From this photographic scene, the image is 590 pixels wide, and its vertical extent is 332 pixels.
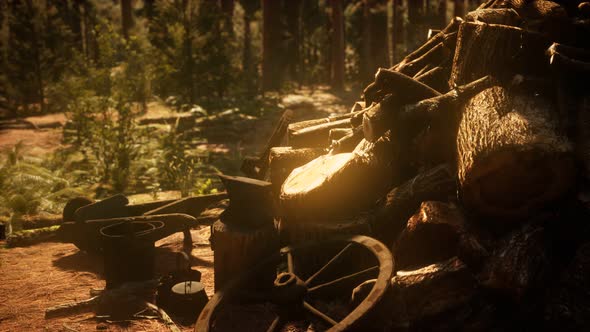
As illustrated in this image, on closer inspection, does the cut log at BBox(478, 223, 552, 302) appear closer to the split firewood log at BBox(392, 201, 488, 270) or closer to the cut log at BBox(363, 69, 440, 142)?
the split firewood log at BBox(392, 201, 488, 270)

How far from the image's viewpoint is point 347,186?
411 cm

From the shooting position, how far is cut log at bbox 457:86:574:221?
311 cm

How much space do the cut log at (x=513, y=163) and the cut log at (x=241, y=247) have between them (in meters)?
1.58

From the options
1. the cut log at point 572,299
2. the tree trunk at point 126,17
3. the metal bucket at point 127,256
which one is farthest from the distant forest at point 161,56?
the cut log at point 572,299

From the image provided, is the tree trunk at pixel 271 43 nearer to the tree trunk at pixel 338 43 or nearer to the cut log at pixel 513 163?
the tree trunk at pixel 338 43

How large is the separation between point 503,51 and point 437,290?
209cm

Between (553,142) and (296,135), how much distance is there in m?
3.11

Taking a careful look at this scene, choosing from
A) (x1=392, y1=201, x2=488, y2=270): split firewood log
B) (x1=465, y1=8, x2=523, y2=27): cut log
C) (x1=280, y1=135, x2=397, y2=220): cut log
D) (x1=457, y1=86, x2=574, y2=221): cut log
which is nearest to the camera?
(x1=457, y1=86, x2=574, y2=221): cut log

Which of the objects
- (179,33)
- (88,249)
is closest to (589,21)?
(88,249)

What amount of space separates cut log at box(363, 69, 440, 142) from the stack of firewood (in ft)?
0.03

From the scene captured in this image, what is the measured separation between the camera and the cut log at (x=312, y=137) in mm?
5777

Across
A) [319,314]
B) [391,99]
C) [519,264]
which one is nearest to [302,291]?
[319,314]

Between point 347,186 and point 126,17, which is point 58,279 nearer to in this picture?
point 347,186

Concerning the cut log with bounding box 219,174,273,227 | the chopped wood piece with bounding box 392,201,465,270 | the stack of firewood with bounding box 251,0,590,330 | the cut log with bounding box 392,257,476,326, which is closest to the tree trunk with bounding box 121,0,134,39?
the stack of firewood with bounding box 251,0,590,330
